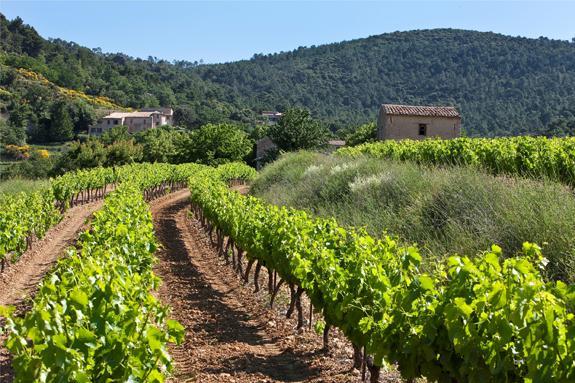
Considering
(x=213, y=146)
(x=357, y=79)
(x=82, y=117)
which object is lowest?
(x=213, y=146)

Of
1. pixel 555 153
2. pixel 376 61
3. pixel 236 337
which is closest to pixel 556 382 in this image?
pixel 236 337

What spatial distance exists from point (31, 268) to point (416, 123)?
A: 3064cm

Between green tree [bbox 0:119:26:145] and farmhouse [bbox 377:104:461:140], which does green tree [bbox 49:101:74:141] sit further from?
farmhouse [bbox 377:104:461:140]

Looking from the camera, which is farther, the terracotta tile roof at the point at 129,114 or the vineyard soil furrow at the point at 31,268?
the terracotta tile roof at the point at 129,114

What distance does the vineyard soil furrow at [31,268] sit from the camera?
946cm

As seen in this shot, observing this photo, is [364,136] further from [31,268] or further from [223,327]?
[223,327]

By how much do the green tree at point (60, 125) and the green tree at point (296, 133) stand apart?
1503 inches

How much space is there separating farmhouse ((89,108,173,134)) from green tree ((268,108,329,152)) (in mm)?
44802

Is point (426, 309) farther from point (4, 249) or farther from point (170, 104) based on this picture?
point (170, 104)

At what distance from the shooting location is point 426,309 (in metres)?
4.46

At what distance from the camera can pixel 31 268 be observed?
525 inches

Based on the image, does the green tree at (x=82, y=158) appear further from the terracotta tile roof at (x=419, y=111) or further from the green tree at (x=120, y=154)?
the terracotta tile roof at (x=419, y=111)

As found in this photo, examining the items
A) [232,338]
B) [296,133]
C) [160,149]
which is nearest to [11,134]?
[160,149]

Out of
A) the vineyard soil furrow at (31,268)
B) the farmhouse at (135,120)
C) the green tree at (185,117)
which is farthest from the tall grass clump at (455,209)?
the green tree at (185,117)
